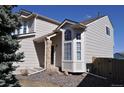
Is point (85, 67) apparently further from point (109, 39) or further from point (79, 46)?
point (109, 39)

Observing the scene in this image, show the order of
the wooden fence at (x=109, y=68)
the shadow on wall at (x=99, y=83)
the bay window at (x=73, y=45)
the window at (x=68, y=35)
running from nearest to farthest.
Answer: the shadow on wall at (x=99, y=83)
the wooden fence at (x=109, y=68)
the bay window at (x=73, y=45)
the window at (x=68, y=35)

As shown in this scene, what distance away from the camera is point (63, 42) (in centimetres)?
1945

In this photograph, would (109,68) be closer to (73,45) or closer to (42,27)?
(73,45)

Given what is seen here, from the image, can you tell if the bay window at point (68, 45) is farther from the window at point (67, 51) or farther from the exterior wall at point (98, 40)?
the exterior wall at point (98, 40)

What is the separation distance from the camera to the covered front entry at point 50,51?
776 inches

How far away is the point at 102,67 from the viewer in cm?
1870

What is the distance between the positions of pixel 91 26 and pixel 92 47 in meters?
2.07

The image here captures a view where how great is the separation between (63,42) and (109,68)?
4719mm

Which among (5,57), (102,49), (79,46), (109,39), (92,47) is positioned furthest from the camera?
(109,39)

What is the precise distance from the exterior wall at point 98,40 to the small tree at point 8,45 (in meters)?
9.95

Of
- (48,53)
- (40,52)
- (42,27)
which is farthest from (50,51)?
(42,27)

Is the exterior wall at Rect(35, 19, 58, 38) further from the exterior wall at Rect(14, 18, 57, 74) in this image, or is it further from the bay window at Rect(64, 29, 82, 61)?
the bay window at Rect(64, 29, 82, 61)

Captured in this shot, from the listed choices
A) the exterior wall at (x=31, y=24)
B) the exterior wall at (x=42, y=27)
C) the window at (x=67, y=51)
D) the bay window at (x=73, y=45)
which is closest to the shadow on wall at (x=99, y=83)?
the bay window at (x=73, y=45)
